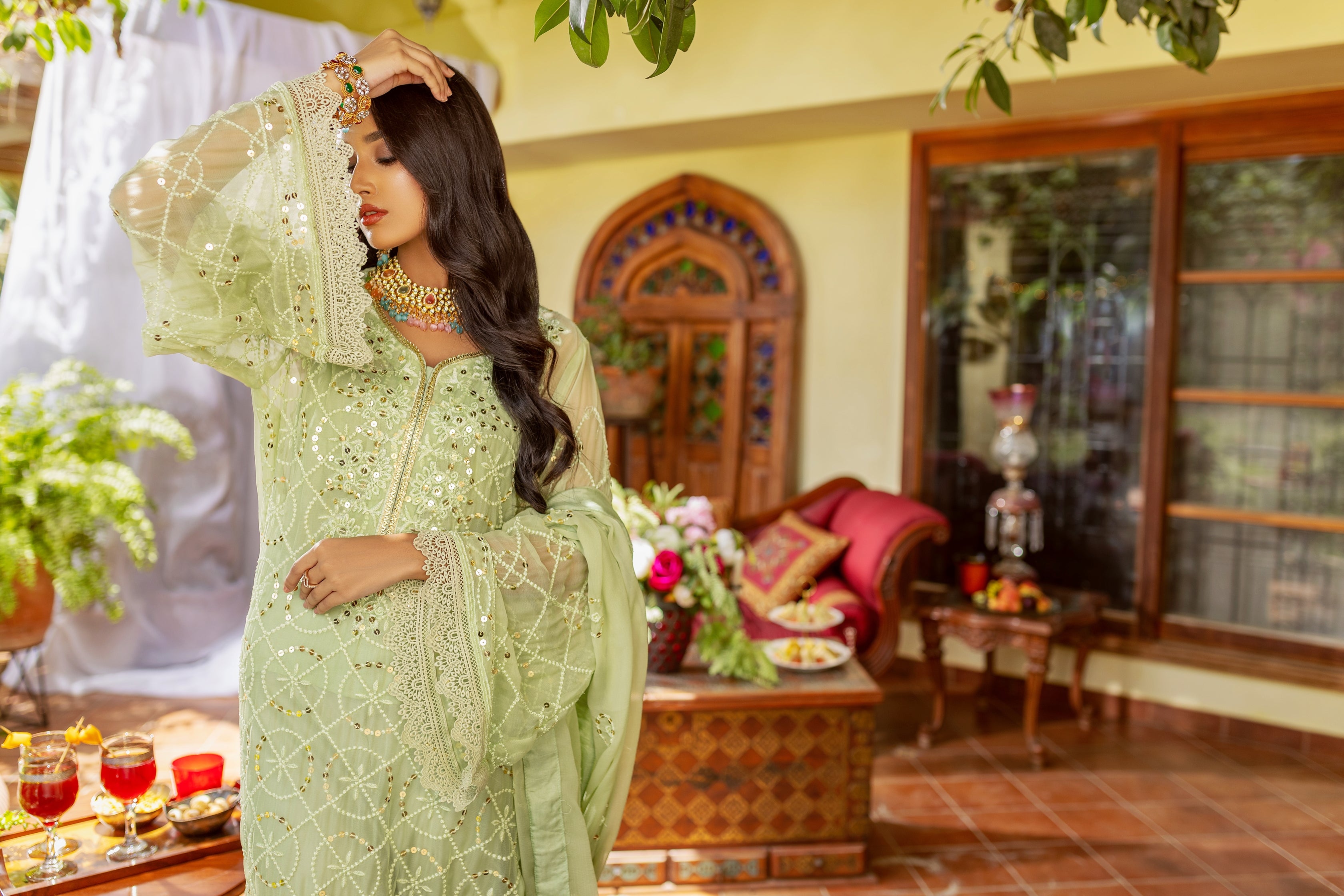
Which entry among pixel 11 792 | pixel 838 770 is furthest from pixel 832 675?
pixel 11 792

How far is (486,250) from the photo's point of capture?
4.78 feet

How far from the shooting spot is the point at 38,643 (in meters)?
3.87

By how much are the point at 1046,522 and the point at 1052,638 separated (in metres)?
0.91

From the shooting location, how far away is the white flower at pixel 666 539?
3004 mm

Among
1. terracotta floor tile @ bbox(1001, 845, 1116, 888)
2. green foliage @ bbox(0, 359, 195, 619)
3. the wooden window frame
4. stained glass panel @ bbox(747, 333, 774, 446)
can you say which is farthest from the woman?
stained glass panel @ bbox(747, 333, 774, 446)

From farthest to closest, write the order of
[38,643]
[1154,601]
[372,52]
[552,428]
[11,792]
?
[1154,601] < [38,643] < [11,792] < [552,428] < [372,52]

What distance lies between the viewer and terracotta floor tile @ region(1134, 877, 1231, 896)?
9.72ft

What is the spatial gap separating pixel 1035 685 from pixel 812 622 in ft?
3.23

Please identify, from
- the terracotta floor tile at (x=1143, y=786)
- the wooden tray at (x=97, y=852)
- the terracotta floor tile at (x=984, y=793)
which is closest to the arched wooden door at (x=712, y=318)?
the terracotta floor tile at (x=984, y=793)

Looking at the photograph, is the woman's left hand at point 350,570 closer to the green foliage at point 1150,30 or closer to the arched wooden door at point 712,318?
the green foliage at point 1150,30

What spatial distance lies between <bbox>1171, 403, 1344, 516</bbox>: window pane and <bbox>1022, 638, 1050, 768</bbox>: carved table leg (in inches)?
42.4

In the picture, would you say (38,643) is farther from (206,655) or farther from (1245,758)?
(1245,758)

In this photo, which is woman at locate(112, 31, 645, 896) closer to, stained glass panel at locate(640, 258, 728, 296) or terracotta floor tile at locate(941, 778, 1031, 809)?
terracotta floor tile at locate(941, 778, 1031, 809)

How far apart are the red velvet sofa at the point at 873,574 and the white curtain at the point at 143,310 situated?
7.51 feet
